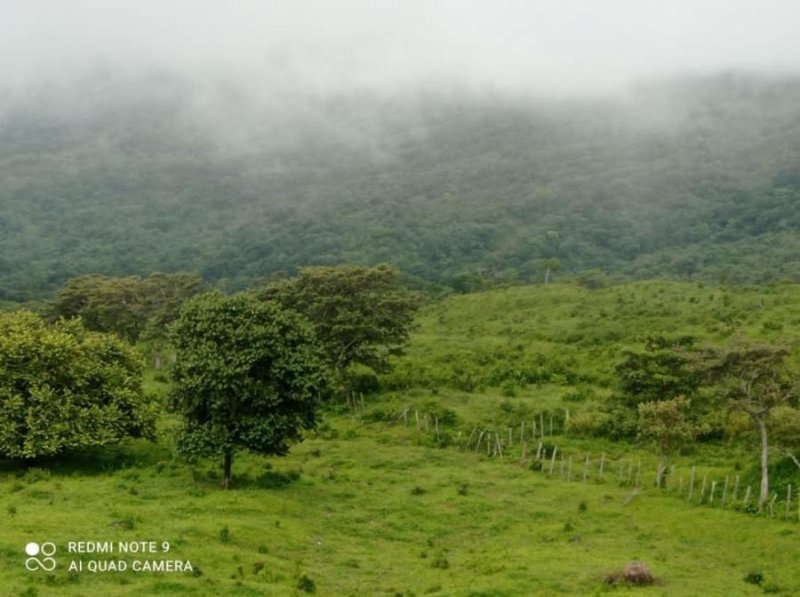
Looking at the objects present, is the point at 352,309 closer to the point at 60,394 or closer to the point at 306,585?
the point at 60,394

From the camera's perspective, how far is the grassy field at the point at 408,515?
29875mm

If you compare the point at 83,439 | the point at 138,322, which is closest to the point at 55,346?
the point at 83,439

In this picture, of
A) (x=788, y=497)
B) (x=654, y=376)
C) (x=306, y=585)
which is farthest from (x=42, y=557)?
(x=654, y=376)

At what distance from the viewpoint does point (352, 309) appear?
66250mm

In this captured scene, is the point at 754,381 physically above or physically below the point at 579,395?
above

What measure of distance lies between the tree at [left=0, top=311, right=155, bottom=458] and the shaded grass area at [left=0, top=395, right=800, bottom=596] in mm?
1833

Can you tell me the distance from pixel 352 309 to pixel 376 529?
96.9 feet

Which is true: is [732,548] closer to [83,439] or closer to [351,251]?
[83,439]

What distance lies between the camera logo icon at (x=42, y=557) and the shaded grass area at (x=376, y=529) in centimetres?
34

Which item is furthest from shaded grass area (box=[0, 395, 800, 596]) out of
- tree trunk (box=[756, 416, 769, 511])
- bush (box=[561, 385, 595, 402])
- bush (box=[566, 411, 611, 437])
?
bush (box=[561, 385, 595, 402])

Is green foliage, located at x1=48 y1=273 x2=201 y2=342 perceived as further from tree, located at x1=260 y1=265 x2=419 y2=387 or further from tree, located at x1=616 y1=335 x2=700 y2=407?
tree, located at x1=616 y1=335 x2=700 y2=407

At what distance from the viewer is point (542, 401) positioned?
60.8 metres

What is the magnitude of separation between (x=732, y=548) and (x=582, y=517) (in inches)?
287

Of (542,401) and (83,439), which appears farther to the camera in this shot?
(542,401)
